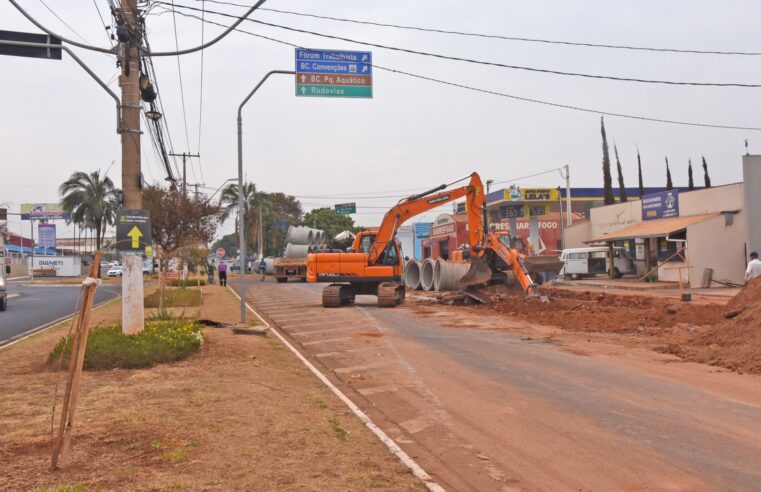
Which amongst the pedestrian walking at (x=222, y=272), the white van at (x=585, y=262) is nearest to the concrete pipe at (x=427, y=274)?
the white van at (x=585, y=262)

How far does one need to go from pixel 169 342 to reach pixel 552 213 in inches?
2279

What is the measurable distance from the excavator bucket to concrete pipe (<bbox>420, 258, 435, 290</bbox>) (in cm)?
927

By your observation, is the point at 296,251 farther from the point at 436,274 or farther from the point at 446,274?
the point at 446,274

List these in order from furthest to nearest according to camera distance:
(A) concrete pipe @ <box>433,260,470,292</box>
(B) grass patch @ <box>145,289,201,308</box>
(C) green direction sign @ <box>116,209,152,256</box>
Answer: (A) concrete pipe @ <box>433,260,470,292</box> → (B) grass patch @ <box>145,289,201,308</box> → (C) green direction sign @ <box>116,209,152,256</box>

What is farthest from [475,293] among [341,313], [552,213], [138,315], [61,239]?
[61,239]

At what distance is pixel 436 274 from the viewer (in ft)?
105

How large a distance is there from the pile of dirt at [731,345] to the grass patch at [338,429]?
269 inches

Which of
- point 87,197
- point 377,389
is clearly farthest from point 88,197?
point 377,389

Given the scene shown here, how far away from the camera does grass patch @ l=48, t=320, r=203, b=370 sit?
10.2m

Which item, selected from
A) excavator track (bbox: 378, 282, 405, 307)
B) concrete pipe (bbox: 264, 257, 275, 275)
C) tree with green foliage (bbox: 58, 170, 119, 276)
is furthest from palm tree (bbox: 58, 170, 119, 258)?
excavator track (bbox: 378, 282, 405, 307)

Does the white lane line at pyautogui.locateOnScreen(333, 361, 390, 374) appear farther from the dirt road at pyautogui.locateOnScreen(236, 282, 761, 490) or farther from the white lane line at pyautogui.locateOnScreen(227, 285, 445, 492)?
the white lane line at pyautogui.locateOnScreen(227, 285, 445, 492)

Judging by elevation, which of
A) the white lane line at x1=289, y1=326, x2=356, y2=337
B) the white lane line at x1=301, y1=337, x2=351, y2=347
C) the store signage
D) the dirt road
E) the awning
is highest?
the store signage

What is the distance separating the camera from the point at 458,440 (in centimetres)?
661

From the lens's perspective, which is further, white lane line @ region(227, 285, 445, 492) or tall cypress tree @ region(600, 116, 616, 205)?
tall cypress tree @ region(600, 116, 616, 205)
